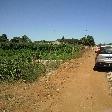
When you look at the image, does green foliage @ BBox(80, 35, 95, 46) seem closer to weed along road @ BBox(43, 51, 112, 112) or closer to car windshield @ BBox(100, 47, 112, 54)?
car windshield @ BBox(100, 47, 112, 54)

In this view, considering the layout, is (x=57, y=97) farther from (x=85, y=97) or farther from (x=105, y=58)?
(x=105, y=58)

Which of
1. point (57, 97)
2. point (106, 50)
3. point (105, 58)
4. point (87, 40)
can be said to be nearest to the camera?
point (57, 97)

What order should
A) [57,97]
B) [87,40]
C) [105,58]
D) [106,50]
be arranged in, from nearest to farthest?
[57,97]
[105,58]
[106,50]
[87,40]

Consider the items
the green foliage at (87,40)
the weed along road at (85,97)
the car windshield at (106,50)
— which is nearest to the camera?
the weed along road at (85,97)

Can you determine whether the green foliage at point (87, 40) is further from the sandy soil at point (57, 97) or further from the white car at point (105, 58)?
the sandy soil at point (57, 97)

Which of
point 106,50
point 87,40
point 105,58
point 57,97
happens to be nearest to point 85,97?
point 57,97

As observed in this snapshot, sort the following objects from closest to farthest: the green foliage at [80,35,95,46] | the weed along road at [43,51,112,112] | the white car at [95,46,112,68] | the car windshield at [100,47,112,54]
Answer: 1. the weed along road at [43,51,112,112]
2. the white car at [95,46,112,68]
3. the car windshield at [100,47,112,54]
4. the green foliage at [80,35,95,46]

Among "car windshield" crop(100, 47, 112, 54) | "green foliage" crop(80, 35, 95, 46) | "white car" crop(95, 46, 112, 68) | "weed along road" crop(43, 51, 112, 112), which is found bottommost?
"weed along road" crop(43, 51, 112, 112)

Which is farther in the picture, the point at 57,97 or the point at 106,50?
the point at 106,50

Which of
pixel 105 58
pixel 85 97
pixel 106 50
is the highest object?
pixel 106 50

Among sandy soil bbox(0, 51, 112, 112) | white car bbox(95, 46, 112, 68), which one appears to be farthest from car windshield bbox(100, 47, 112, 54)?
sandy soil bbox(0, 51, 112, 112)

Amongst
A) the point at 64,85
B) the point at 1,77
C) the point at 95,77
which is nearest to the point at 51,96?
the point at 64,85

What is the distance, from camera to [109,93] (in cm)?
1229

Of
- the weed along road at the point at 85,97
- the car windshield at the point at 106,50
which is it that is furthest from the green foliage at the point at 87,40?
the weed along road at the point at 85,97
